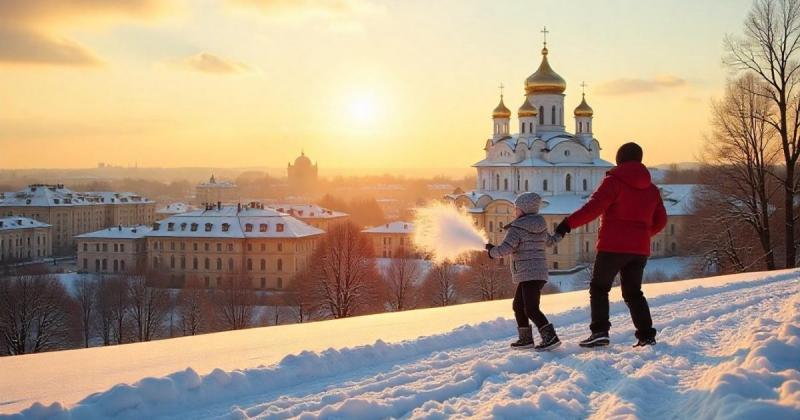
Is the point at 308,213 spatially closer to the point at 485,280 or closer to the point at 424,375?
the point at 485,280

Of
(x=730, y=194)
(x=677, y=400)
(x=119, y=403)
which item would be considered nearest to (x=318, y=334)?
(x=119, y=403)

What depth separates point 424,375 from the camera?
238 inches

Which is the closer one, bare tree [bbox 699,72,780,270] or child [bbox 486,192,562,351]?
child [bbox 486,192,562,351]

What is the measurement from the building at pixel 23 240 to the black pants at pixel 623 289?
82.3 meters

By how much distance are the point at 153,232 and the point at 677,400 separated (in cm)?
7367

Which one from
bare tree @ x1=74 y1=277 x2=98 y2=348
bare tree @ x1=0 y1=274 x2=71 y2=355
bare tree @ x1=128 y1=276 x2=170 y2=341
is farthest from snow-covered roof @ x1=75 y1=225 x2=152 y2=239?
bare tree @ x1=0 y1=274 x2=71 y2=355

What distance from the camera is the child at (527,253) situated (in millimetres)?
7512

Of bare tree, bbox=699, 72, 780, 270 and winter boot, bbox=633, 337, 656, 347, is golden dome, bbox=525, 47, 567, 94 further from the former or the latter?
winter boot, bbox=633, 337, 656, 347

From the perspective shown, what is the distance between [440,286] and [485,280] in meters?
3.14

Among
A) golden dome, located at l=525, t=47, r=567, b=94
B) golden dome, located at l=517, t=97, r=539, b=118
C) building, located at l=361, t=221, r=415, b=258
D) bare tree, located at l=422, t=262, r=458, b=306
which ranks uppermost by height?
golden dome, located at l=525, t=47, r=567, b=94

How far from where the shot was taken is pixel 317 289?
149 feet

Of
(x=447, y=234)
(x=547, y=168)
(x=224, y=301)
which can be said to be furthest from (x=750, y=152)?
(x=547, y=168)

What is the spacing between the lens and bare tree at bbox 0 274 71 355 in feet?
123

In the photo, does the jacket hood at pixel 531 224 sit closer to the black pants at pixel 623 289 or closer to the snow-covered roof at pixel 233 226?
the black pants at pixel 623 289
